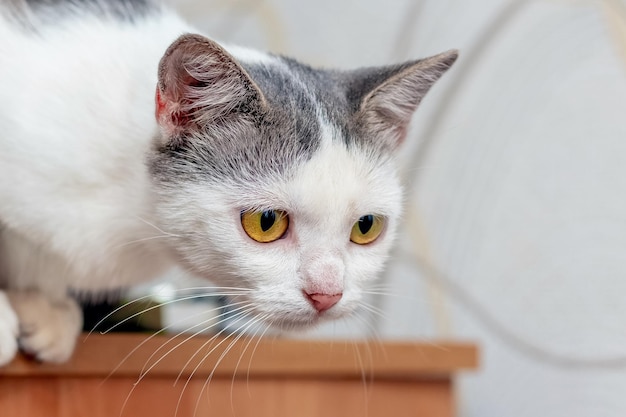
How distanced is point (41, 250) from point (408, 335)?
3.18ft

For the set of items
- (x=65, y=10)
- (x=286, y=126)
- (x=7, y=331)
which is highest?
(x=65, y=10)

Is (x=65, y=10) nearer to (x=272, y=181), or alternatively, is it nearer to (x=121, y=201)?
(x=121, y=201)

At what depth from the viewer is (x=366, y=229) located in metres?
0.76

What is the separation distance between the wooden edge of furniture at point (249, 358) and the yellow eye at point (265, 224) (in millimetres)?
124

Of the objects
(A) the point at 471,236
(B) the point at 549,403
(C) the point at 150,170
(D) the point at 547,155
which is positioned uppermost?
(D) the point at 547,155

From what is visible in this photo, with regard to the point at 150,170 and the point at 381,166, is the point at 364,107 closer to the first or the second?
the point at 381,166

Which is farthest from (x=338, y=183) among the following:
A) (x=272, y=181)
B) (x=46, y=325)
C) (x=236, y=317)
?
(x=46, y=325)

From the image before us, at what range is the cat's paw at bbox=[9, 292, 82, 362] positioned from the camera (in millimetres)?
712

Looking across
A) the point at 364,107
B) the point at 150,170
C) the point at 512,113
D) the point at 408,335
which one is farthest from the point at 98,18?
the point at 408,335

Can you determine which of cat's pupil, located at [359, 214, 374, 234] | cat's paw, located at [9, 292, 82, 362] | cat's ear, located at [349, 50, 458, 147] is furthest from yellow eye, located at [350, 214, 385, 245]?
cat's paw, located at [9, 292, 82, 362]

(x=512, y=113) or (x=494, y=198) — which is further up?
(x=512, y=113)

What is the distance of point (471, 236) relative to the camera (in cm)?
146

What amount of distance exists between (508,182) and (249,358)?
2.51ft

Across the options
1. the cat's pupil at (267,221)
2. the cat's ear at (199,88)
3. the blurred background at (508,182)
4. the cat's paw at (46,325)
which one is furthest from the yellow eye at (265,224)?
the blurred background at (508,182)
